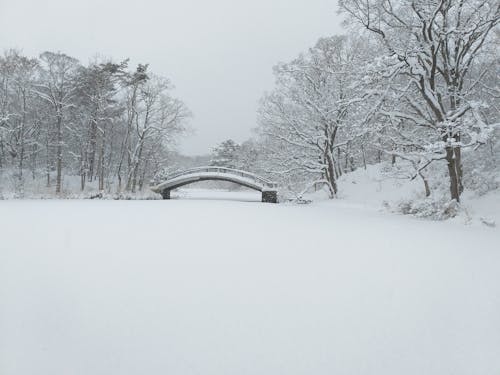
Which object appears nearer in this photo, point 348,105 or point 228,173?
point 348,105

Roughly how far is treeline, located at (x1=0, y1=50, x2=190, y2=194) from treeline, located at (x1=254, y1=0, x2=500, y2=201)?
47.4 feet

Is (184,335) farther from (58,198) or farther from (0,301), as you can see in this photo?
(58,198)

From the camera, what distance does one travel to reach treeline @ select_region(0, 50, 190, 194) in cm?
2623

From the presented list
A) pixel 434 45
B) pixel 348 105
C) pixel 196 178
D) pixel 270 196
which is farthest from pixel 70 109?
pixel 434 45

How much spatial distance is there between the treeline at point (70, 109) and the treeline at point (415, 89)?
14.4 meters

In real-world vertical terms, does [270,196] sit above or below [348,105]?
below

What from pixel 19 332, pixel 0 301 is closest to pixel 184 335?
pixel 19 332

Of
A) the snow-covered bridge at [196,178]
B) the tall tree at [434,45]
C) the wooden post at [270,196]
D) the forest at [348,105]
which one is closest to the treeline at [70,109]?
the forest at [348,105]

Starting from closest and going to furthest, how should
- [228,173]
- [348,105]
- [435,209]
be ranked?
[435,209], [348,105], [228,173]

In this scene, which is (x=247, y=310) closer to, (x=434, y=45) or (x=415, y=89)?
(x=434, y=45)

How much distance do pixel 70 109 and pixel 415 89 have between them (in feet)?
109

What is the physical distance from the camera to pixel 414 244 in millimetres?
5953

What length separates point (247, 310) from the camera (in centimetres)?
283

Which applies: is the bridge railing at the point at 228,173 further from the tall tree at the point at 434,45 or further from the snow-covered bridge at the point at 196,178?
the tall tree at the point at 434,45
